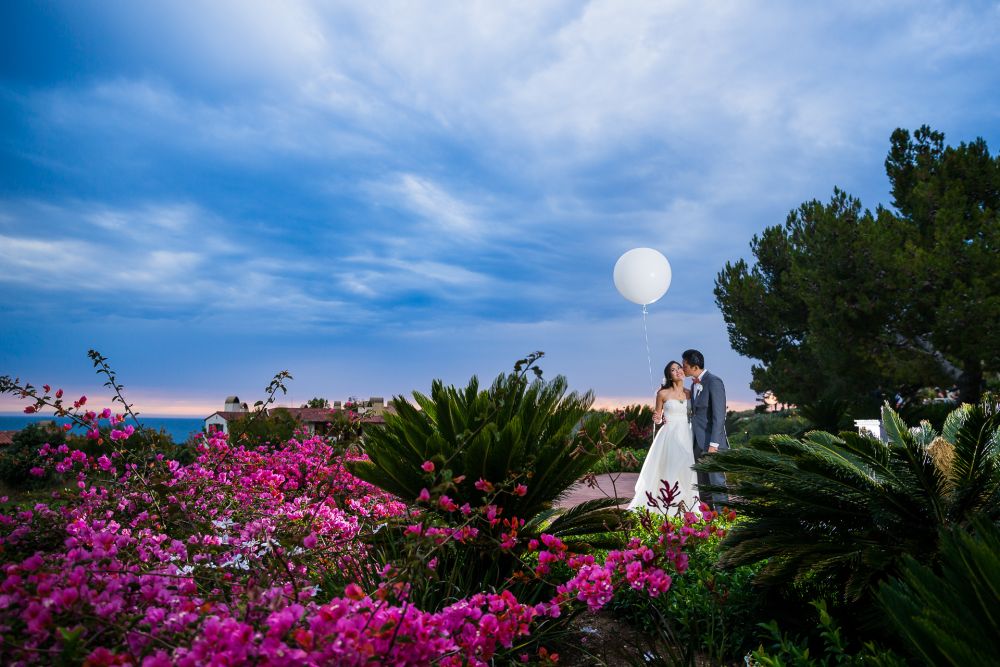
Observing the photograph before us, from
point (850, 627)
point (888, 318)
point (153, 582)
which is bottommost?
point (850, 627)

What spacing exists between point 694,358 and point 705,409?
0.59 m

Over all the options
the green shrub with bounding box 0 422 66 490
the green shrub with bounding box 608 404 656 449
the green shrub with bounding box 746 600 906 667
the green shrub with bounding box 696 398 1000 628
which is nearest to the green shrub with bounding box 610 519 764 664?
the green shrub with bounding box 746 600 906 667

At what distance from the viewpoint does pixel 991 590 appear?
5.01 ft

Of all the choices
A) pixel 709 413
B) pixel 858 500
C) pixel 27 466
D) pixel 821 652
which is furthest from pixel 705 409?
pixel 27 466

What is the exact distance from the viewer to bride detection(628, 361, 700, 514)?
7.69 metres

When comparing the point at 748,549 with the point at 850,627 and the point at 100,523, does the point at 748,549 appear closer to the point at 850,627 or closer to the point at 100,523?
the point at 850,627

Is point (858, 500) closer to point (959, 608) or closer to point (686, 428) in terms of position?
point (959, 608)

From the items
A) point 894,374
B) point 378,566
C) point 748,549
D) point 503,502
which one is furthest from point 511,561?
point 894,374

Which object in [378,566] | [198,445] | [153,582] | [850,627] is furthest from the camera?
[198,445]

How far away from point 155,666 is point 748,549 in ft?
9.03

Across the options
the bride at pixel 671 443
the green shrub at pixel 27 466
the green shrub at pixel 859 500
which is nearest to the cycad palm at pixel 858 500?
the green shrub at pixel 859 500

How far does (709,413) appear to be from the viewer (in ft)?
24.7

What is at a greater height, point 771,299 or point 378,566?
point 771,299

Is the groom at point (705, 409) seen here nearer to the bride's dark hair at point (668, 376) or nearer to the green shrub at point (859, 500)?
the bride's dark hair at point (668, 376)
